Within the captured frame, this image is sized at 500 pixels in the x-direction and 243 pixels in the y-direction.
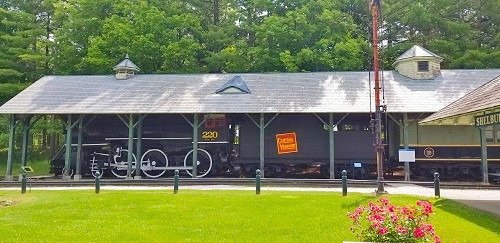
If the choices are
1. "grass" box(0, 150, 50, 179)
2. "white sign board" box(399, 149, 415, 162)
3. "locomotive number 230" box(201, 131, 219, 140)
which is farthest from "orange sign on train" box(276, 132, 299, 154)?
"grass" box(0, 150, 50, 179)

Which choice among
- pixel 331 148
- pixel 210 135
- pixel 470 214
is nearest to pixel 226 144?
pixel 210 135

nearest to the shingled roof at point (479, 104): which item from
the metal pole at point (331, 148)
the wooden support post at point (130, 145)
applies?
the metal pole at point (331, 148)

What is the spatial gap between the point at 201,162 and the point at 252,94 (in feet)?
15.8

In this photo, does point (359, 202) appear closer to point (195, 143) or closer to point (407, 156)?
point (407, 156)

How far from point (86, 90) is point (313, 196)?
17.1m

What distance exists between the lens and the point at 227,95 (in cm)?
2442

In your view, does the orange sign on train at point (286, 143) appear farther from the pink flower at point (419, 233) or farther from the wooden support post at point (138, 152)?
the pink flower at point (419, 233)

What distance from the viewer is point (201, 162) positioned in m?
24.7

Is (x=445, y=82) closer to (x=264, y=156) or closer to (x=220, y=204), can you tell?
(x=264, y=156)

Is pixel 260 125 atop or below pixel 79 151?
atop

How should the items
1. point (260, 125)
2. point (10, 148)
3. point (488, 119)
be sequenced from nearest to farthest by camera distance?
point (488, 119) < point (260, 125) < point (10, 148)

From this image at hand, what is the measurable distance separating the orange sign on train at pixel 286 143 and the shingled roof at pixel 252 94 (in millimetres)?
2096

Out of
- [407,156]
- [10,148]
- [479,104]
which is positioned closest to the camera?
[479,104]

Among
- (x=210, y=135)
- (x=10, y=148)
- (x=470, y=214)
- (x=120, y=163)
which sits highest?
(x=210, y=135)
